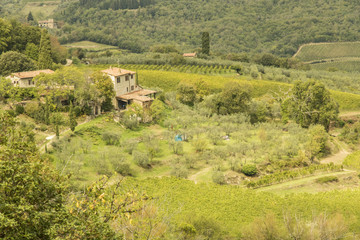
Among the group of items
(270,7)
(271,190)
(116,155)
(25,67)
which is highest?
(270,7)

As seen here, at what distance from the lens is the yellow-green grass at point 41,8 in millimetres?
170750

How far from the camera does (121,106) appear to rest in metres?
51.2

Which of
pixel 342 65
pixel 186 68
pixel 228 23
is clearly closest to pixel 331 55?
pixel 342 65

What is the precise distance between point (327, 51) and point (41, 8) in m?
132

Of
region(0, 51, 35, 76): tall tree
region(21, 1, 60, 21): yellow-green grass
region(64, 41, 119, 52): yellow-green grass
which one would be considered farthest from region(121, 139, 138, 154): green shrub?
region(21, 1, 60, 21): yellow-green grass

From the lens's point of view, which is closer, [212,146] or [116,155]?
[116,155]

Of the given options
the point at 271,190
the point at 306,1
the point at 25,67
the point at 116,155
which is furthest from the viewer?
the point at 306,1

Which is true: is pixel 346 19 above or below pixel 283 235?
above

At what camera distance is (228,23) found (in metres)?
162

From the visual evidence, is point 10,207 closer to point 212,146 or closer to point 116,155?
point 116,155

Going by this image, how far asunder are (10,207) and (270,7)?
611 feet

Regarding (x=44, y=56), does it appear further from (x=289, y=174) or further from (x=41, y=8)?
(x=41, y=8)

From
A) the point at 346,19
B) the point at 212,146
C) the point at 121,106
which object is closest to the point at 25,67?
the point at 121,106

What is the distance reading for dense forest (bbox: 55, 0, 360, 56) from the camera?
480 ft
